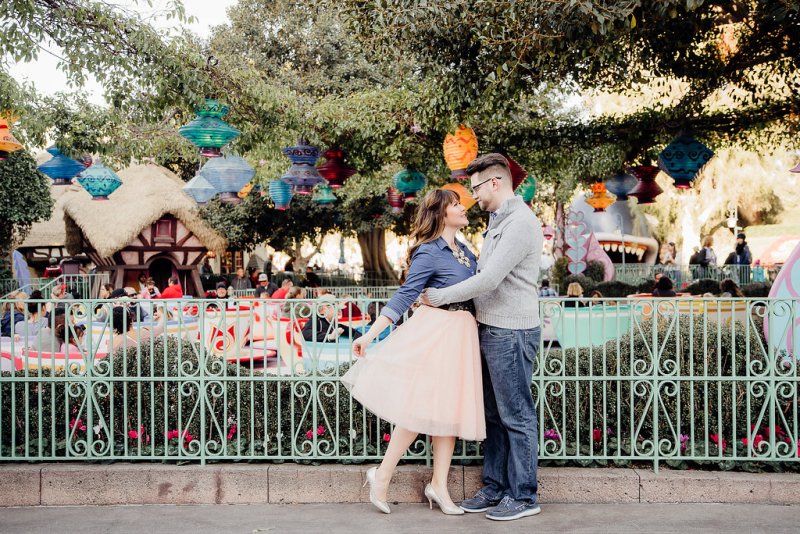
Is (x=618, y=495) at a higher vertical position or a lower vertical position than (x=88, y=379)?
lower

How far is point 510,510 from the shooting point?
456 cm

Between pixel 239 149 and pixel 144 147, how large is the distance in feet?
8.16

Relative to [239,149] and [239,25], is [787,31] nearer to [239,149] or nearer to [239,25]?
[239,149]

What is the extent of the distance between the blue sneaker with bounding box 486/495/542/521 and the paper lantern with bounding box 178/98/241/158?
588cm

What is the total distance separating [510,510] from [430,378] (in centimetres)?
91

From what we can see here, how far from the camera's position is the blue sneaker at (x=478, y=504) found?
186 inches

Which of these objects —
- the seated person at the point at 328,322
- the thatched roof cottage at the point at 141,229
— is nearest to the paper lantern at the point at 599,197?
the seated person at the point at 328,322

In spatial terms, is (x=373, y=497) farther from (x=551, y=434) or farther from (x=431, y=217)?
(x=431, y=217)

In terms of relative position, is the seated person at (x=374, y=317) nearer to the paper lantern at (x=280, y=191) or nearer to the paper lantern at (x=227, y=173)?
the paper lantern at (x=227, y=173)

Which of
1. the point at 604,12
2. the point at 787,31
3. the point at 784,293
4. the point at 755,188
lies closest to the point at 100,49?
the point at 604,12

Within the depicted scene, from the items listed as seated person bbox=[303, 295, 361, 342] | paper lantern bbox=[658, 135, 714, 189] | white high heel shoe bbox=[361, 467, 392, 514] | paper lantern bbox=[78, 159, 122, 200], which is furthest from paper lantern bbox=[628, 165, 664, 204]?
white high heel shoe bbox=[361, 467, 392, 514]

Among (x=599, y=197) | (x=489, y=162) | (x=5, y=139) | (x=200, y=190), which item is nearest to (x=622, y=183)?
(x=599, y=197)

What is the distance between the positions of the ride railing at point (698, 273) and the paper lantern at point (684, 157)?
399 inches

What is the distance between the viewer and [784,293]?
241 inches
